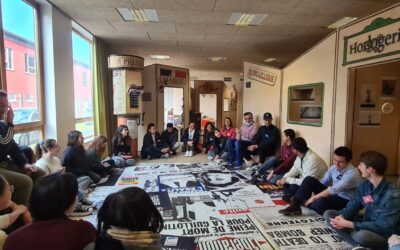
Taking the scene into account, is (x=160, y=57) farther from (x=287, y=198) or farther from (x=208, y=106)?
(x=287, y=198)

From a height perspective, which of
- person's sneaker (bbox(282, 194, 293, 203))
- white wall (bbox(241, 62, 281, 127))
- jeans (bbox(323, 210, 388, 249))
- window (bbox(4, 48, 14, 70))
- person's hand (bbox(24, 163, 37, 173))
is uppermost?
window (bbox(4, 48, 14, 70))

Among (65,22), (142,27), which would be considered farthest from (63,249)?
(142,27)

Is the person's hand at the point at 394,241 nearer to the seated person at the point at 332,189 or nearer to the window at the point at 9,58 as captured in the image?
the seated person at the point at 332,189

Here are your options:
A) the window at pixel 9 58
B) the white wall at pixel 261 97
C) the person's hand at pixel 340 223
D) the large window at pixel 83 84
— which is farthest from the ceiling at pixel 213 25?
the person's hand at pixel 340 223

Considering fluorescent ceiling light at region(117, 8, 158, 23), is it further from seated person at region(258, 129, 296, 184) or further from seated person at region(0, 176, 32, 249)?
seated person at region(0, 176, 32, 249)

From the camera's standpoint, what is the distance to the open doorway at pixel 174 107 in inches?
332

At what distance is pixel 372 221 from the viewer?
211cm

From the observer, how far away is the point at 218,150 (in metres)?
6.34

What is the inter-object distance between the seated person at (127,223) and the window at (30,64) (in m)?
3.45

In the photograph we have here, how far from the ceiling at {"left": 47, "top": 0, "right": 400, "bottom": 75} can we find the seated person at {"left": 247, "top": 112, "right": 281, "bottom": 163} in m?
1.85

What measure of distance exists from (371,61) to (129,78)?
4.49 m

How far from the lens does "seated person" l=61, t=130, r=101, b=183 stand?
11.8 feet

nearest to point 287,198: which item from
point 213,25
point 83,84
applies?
point 213,25

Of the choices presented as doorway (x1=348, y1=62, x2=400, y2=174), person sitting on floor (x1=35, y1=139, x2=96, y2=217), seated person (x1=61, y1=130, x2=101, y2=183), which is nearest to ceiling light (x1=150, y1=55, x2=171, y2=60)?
seated person (x1=61, y1=130, x2=101, y2=183)
